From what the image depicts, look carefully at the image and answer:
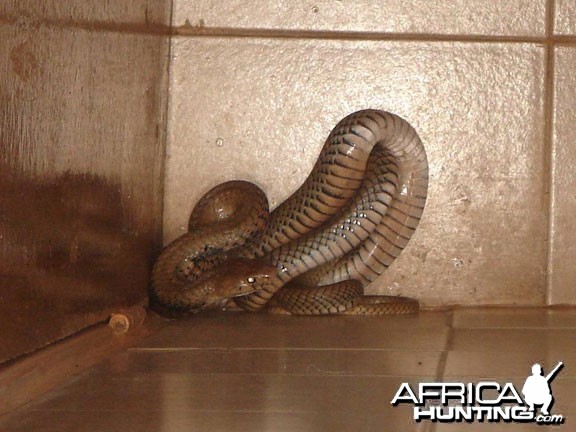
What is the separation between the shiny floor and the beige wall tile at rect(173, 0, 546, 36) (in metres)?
1.05

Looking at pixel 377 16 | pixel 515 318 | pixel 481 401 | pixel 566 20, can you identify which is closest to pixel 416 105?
pixel 377 16

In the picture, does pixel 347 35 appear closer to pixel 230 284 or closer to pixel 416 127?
pixel 416 127

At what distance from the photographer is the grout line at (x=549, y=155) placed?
11.6ft

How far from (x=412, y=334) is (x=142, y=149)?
1028mm

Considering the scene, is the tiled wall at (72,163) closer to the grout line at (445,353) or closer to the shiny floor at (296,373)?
the shiny floor at (296,373)

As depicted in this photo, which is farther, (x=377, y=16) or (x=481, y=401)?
(x=377, y=16)

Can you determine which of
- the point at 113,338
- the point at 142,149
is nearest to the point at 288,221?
the point at 142,149

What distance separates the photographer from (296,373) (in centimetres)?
203

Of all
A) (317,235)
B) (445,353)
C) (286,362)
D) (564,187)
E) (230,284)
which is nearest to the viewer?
(286,362)

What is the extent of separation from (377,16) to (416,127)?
1.31 feet

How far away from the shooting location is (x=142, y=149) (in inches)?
125

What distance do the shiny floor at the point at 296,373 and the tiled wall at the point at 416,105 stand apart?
1.61 ft

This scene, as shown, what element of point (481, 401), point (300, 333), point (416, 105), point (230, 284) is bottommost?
point (481, 401)

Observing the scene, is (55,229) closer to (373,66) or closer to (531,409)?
(531,409)
